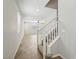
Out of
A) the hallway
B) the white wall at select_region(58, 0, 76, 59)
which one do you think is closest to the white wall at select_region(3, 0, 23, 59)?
the hallway

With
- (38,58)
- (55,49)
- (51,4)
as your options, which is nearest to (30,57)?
(38,58)

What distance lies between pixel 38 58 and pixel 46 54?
0.42 metres

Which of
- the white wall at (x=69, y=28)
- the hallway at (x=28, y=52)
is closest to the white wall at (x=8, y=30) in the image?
the hallway at (x=28, y=52)

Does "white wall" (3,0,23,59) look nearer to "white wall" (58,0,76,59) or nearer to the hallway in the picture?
the hallway

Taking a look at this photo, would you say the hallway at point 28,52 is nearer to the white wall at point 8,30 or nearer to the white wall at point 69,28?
the white wall at point 8,30

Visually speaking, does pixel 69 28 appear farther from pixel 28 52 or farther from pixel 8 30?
pixel 28 52

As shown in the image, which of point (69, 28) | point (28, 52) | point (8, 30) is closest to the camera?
point (8, 30)

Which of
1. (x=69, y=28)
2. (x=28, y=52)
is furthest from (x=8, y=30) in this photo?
(x=28, y=52)

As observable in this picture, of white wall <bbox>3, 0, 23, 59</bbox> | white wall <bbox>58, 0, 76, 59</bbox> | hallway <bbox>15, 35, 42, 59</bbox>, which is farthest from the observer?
hallway <bbox>15, 35, 42, 59</bbox>

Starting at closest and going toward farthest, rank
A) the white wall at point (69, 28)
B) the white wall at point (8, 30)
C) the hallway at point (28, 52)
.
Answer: the white wall at point (69, 28), the white wall at point (8, 30), the hallway at point (28, 52)
